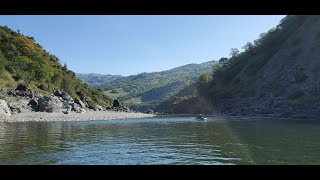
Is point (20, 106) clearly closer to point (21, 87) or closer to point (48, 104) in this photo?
point (48, 104)

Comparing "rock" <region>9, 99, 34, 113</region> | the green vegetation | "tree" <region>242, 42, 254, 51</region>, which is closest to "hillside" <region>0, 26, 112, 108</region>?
"rock" <region>9, 99, 34, 113</region>

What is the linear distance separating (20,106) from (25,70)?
120ft

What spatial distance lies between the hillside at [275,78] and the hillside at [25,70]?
5584cm

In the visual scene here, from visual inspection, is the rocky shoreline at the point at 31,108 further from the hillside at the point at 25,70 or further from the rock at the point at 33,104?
the hillside at the point at 25,70

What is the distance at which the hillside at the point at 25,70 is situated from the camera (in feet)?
314

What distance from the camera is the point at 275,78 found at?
376 ft

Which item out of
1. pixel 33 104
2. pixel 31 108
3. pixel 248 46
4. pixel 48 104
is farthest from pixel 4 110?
pixel 248 46

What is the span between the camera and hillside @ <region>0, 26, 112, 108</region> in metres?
95.6

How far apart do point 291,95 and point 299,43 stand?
28.6 m

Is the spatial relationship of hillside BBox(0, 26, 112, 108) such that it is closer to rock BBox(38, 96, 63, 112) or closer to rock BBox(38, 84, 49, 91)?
rock BBox(38, 84, 49, 91)

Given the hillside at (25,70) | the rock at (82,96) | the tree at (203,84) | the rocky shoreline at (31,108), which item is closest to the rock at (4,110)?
the rocky shoreline at (31,108)

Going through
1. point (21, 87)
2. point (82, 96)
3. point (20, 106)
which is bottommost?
point (20, 106)
